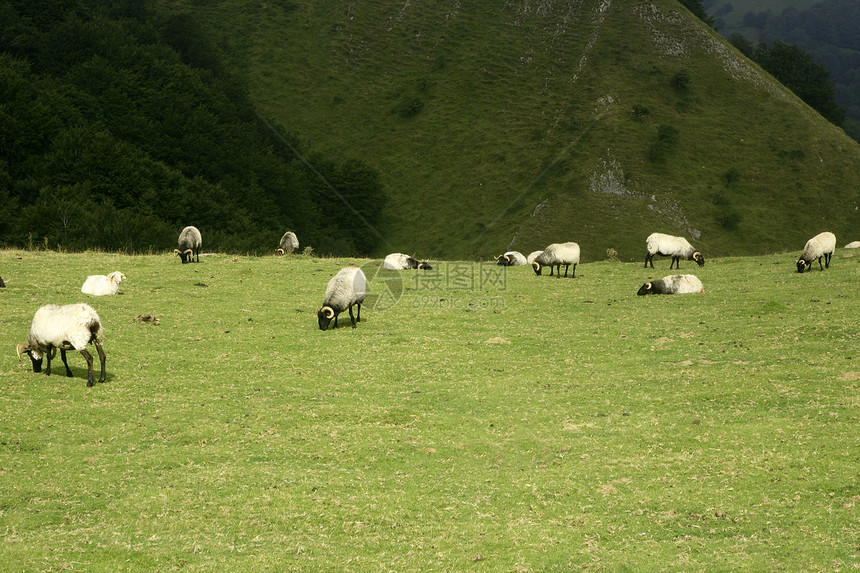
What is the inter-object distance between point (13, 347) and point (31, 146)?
5004cm

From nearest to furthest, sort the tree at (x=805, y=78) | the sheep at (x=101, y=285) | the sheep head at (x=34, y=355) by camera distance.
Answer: the sheep head at (x=34, y=355) → the sheep at (x=101, y=285) → the tree at (x=805, y=78)

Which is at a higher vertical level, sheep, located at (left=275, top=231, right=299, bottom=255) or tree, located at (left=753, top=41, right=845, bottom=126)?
tree, located at (left=753, top=41, right=845, bottom=126)

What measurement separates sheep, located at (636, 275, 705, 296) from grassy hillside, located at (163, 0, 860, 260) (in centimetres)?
4472

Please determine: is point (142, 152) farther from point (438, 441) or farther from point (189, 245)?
point (438, 441)

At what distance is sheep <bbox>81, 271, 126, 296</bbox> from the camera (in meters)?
24.5

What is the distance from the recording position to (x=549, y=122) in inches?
3696

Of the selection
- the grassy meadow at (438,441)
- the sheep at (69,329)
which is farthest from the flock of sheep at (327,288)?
the grassy meadow at (438,441)

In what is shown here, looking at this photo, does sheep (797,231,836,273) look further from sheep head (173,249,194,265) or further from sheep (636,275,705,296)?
sheep head (173,249,194,265)

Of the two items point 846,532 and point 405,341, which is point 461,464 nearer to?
point 846,532

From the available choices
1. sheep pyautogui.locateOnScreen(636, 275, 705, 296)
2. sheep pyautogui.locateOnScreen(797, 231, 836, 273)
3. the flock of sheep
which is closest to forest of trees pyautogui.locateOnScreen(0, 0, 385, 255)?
A: the flock of sheep

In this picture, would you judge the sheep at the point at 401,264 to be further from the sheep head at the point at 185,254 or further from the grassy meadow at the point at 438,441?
the grassy meadow at the point at 438,441

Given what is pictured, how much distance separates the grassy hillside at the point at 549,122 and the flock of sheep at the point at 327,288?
1445 inches

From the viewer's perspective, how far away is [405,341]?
20.8 meters

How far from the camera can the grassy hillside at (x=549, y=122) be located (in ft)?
260
